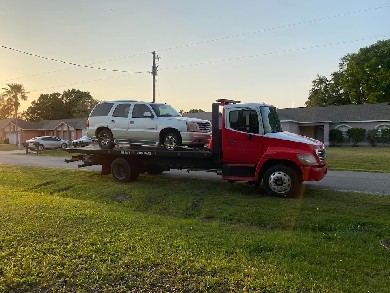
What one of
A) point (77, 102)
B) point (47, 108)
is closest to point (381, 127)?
point (77, 102)

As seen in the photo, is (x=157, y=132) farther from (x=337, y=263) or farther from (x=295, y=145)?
(x=337, y=263)

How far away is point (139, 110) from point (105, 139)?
165cm

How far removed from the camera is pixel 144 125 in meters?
12.1

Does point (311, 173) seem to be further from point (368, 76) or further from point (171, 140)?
point (368, 76)

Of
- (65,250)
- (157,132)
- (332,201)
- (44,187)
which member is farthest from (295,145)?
(44,187)

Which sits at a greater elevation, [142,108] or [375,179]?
[142,108]

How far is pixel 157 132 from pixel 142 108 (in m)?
0.97

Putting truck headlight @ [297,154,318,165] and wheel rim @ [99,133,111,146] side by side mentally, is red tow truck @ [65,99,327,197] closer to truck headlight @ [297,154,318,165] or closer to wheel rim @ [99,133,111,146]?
truck headlight @ [297,154,318,165]

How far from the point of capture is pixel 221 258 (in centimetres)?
527

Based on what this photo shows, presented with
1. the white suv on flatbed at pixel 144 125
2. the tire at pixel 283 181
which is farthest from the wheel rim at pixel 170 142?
the tire at pixel 283 181

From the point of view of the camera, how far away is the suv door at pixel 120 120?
40.8ft

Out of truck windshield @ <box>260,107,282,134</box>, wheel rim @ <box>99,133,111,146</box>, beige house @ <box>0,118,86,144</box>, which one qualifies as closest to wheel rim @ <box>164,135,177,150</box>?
wheel rim @ <box>99,133,111,146</box>

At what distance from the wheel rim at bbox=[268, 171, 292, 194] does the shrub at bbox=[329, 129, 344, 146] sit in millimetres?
34249

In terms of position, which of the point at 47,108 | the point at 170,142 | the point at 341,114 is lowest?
the point at 170,142
